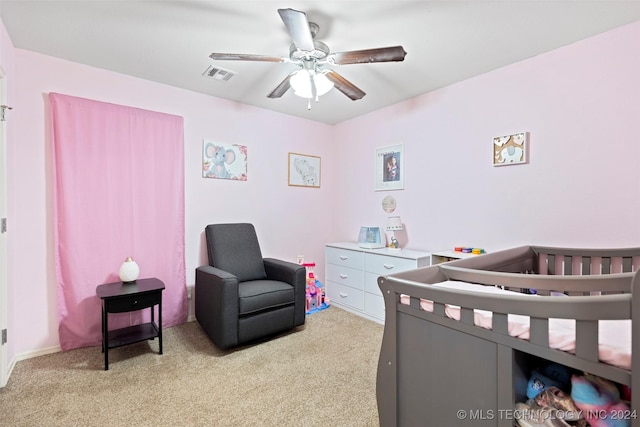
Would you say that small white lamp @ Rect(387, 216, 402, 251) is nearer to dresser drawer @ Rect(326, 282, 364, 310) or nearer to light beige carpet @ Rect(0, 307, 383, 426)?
dresser drawer @ Rect(326, 282, 364, 310)

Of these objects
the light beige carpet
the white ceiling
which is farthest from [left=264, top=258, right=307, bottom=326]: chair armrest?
the white ceiling

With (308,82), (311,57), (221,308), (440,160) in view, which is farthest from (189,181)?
(440,160)

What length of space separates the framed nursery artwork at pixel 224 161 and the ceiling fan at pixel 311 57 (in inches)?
42.1

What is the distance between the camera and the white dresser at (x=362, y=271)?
2.87 m

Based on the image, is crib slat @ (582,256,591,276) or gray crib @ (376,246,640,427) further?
crib slat @ (582,256,591,276)

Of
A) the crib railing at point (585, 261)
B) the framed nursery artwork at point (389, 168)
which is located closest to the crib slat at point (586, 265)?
the crib railing at point (585, 261)

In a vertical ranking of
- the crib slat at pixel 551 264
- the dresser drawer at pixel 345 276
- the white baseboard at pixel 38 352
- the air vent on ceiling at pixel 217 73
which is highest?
the air vent on ceiling at pixel 217 73

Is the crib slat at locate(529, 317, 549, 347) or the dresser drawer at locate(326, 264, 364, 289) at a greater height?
the crib slat at locate(529, 317, 549, 347)

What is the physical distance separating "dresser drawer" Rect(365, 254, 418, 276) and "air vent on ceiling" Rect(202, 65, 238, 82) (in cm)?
222

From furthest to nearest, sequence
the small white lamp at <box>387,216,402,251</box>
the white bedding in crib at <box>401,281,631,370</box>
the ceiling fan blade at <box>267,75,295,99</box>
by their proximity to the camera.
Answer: the small white lamp at <box>387,216,402,251</box>, the ceiling fan blade at <box>267,75,295,99</box>, the white bedding in crib at <box>401,281,631,370</box>

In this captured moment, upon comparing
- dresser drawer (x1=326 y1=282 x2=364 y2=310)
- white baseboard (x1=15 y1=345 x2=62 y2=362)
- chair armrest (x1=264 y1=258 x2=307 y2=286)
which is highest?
chair armrest (x1=264 y1=258 x2=307 y2=286)

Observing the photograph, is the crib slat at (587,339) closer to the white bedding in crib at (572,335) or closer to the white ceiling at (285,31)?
the white bedding in crib at (572,335)

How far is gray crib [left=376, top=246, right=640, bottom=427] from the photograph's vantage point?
779mm

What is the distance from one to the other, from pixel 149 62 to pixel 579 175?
3.41 metres
